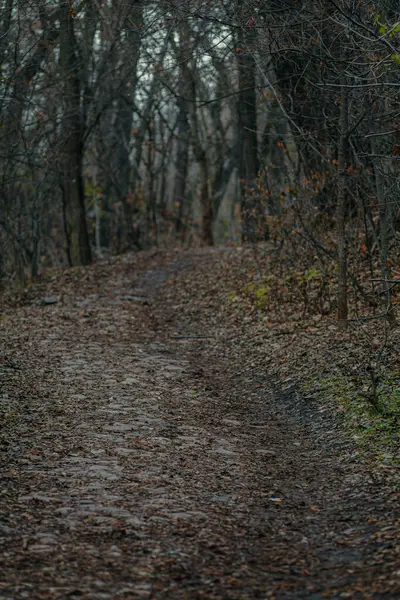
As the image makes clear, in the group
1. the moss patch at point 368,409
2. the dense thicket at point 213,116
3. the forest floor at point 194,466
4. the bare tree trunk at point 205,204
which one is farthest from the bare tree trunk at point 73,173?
the moss patch at point 368,409

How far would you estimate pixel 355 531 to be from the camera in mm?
4684

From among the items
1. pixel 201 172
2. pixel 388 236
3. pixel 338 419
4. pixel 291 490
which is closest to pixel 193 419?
pixel 338 419

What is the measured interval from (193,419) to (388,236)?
397 cm

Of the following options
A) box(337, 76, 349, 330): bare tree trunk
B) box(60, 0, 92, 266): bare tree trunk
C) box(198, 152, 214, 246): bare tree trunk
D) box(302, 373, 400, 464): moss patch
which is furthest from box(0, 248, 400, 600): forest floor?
box(198, 152, 214, 246): bare tree trunk

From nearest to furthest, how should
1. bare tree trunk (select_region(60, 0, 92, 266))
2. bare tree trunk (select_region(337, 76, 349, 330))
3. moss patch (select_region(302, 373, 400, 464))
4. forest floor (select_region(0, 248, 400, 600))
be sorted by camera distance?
forest floor (select_region(0, 248, 400, 600))
moss patch (select_region(302, 373, 400, 464))
bare tree trunk (select_region(337, 76, 349, 330))
bare tree trunk (select_region(60, 0, 92, 266))

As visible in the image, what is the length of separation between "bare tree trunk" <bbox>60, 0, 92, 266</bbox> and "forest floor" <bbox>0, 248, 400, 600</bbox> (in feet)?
24.4

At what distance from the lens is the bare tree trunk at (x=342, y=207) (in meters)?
8.94

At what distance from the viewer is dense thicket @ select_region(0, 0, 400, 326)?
8156 mm

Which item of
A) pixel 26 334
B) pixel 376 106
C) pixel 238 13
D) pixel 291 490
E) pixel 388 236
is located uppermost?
pixel 238 13

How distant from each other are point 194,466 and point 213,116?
2199cm

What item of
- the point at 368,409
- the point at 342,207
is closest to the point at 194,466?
the point at 368,409

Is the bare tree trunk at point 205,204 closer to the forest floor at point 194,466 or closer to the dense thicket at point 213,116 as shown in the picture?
the dense thicket at point 213,116

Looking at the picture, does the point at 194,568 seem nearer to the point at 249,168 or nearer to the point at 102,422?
the point at 102,422

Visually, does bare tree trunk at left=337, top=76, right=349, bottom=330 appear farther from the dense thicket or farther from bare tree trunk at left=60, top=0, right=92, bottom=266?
bare tree trunk at left=60, top=0, right=92, bottom=266
